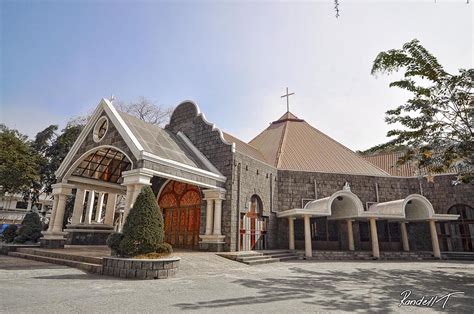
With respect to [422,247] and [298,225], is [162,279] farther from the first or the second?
[422,247]

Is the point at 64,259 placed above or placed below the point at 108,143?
below

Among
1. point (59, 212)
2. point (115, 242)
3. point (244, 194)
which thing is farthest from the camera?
point (244, 194)

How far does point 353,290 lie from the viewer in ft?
23.2

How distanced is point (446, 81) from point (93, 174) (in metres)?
16.7

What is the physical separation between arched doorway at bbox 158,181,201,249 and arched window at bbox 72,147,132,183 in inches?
119

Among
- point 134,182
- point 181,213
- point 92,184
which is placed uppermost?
point 92,184

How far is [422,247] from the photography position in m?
18.0

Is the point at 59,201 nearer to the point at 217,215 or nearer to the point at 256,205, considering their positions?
the point at 217,215

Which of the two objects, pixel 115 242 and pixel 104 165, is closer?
pixel 115 242

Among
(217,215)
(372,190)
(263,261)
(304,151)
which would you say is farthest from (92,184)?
(372,190)

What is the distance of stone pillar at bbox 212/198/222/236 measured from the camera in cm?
1377

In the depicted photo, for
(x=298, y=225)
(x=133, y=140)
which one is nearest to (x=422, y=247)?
(x=298, y=225)

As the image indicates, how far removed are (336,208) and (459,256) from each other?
7.95m

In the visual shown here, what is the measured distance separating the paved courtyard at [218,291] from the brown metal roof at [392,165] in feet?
40.7
